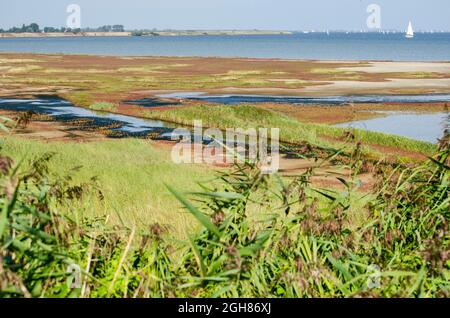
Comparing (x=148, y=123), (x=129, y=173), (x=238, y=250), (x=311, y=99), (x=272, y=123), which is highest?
(x=238, y=250)

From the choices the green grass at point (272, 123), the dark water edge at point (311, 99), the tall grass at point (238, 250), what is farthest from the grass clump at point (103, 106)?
the tall grass at point (238, 250)

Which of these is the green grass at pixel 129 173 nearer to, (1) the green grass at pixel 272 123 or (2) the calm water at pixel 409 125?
(1) the green grass at pixel 272 123

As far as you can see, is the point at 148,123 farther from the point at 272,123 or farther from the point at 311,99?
the point at 311,99

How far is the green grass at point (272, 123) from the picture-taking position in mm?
28062

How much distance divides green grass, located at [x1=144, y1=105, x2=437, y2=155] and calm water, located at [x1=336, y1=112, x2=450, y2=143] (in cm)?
169

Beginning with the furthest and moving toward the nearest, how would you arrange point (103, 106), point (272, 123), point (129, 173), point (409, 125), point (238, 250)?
point (103, 106)
point (409, 125)
point (272, 123)
point (129, 173)
point (238, 250)

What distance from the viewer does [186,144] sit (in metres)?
28.1

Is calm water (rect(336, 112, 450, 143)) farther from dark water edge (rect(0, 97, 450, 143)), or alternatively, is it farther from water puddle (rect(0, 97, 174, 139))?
water puddle (rect(0, 97, 174, 139))

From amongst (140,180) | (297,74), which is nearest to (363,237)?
(140,180)

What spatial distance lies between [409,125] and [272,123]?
25.1ft

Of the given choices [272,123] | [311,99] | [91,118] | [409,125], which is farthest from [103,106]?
[409,125]

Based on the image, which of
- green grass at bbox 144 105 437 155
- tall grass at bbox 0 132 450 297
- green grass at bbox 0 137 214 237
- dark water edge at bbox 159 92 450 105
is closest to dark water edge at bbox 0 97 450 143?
green grass at bbox 144 105 437 155

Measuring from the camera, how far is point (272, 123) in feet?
107

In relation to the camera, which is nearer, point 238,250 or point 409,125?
point 238,250
